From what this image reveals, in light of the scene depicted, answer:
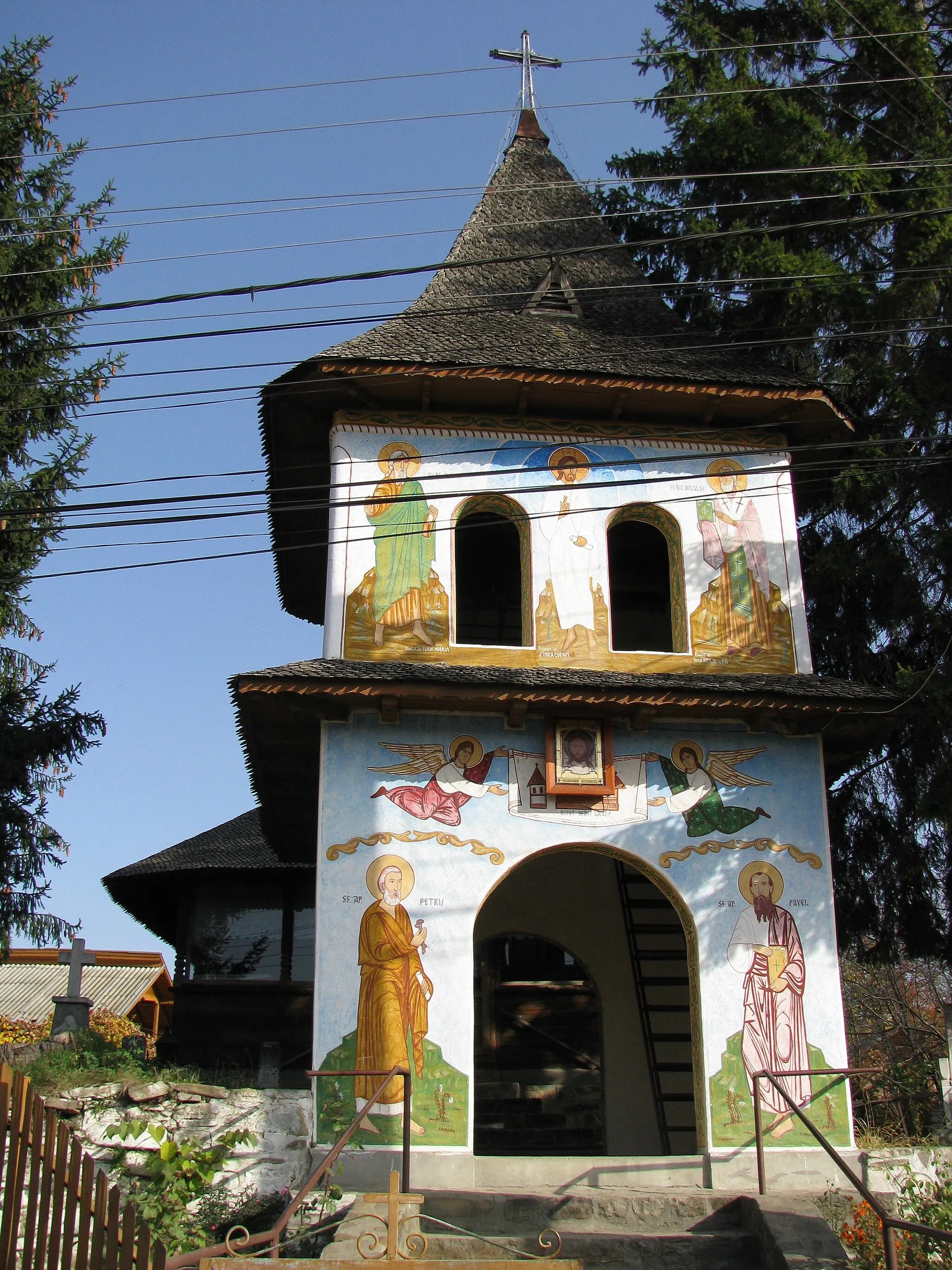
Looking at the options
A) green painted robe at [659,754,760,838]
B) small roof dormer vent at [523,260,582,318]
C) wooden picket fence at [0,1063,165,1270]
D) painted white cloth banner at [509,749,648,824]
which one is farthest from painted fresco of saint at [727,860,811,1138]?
small roof dormer vent at [523,260,582,318]

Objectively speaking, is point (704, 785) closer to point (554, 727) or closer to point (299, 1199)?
point (554, 727)

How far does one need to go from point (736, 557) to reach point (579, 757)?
115 inches

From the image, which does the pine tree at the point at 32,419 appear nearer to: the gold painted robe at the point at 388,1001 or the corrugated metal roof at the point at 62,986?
the gold painted robe at the point at 388,1001

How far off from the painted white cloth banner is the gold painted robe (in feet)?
4.80

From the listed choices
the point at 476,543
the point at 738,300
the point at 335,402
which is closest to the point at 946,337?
→ the point at 738,300

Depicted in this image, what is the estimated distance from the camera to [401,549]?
13.4 meters

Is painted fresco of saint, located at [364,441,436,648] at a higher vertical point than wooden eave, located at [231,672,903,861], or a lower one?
higher

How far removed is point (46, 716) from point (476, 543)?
5584mm

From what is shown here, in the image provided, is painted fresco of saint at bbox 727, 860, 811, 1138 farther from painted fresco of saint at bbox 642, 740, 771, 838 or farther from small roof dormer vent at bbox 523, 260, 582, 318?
small roof dormer vent at bbox 523, 260, 582, 318

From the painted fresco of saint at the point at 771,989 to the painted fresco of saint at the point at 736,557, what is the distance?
2403 mm

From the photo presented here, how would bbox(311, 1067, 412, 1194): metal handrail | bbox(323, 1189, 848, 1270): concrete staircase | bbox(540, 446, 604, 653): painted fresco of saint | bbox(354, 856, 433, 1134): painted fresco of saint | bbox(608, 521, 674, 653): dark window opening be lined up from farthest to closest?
bbox(608, 521, 674, 653): dark window opening
bbox(540, 446, 604, 653): painted fresco of saint
bbox(354, 856, 433, 1134): painted fresco of saint
bbox(311, 1067, 412, 1194): metal handrail
bbox(323, 1189, 848, 1270): concrete staircase

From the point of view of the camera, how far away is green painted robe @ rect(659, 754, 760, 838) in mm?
12336

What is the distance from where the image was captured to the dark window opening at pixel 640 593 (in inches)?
670

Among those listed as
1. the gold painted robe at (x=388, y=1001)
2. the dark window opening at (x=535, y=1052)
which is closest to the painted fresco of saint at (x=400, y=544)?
the gold painted robe at (x=388, y=1001)
